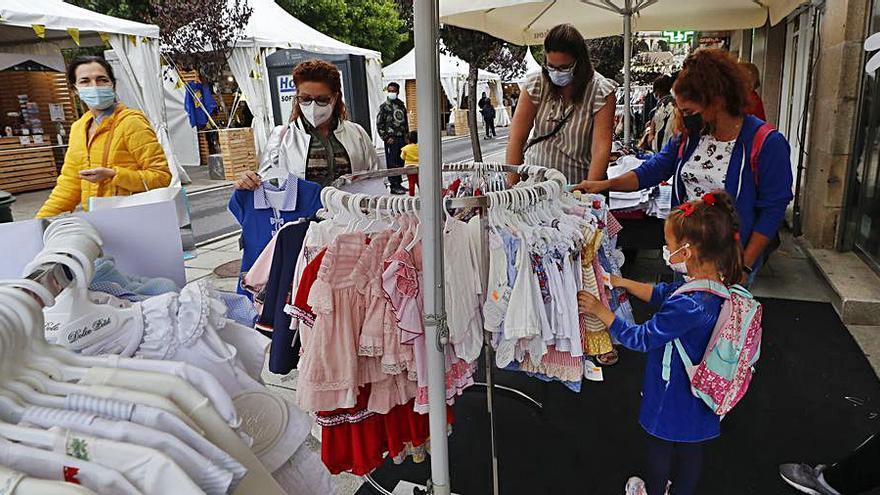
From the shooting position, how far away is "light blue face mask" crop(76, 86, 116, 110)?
2867 millimetres

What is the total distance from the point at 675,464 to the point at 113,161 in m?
3.07

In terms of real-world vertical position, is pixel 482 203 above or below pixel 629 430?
above

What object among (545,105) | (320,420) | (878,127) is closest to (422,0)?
(320,420)

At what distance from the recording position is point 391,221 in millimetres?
2068

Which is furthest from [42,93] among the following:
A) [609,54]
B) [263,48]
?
[609,54]

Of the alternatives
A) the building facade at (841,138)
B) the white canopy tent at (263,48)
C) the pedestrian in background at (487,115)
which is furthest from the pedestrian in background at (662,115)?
the pedestrian in background at (487,115)

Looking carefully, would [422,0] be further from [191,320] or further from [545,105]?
[545,105]

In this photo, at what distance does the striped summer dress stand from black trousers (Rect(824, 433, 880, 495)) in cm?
185

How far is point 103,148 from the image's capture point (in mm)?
3039

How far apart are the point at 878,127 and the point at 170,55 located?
1284 cm

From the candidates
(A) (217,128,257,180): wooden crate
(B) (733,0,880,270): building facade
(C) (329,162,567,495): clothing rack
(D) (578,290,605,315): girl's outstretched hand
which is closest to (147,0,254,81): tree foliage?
(A) (217,128,257,180): wooden crate

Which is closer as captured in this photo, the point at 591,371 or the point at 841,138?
the point at 591,371

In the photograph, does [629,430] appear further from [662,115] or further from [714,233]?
[662,115]

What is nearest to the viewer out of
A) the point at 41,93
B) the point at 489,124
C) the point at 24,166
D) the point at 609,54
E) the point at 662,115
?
the point at 662,115
